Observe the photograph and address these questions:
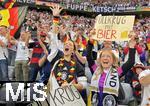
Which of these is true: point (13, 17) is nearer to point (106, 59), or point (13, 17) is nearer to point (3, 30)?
point (3, 30)

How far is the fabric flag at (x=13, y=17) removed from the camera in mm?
9133

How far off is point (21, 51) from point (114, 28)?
3050mm

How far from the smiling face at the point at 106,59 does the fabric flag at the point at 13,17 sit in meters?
3.82

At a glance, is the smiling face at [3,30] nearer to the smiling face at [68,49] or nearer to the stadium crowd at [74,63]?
the stadium crowd at [74,63]

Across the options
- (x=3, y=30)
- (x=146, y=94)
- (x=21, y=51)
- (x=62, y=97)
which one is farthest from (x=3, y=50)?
(x=146, y=94)

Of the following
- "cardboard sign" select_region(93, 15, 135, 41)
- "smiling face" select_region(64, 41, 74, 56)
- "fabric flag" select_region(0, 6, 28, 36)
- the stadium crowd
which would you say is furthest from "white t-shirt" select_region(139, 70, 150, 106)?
"fabric flag" select_region(0, 6, 28, 36)

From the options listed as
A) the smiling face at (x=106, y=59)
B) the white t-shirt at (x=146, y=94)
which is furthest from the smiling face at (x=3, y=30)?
the white t-shirt at (x=146, y=94)

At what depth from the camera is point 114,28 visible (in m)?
6.93

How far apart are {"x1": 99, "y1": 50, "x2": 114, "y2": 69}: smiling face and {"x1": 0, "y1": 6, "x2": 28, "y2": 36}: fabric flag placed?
3816 mm

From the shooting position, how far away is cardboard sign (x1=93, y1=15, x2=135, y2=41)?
6789 mm

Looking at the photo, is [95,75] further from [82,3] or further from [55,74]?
[82,3]

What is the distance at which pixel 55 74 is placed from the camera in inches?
232

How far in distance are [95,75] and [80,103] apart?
0.42m

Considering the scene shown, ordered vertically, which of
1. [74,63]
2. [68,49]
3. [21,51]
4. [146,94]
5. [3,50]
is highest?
[68,49]
